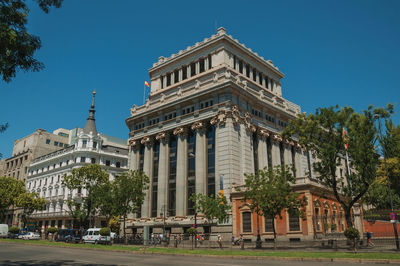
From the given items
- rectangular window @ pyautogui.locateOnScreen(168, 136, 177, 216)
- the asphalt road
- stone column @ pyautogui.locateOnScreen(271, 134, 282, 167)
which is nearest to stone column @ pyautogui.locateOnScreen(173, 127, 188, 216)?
rectangular window @ pyautogui.locateOnScreen(168, 136, 177, 216)

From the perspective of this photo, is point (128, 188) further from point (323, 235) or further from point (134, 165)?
point (323, 235)

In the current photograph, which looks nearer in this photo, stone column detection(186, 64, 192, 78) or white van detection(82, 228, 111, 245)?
white van detection(82, 228, 111, 245)

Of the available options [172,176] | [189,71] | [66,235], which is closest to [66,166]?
[66,235]

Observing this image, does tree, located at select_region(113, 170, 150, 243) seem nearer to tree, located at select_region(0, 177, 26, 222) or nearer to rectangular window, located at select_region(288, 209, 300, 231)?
rectangular window, located at select_region(288, 209, 300, 231)

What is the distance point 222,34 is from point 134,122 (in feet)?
79.4

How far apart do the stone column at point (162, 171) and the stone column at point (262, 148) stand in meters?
16.2

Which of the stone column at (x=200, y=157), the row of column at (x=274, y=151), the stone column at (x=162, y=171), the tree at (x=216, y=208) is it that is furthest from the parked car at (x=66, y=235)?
the row of column at (x=274, y=151)

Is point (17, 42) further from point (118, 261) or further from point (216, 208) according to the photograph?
point (216, 208)

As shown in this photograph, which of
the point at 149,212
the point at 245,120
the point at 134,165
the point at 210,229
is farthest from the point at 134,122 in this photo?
the point at 210,229

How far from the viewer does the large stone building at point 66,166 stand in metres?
75.6

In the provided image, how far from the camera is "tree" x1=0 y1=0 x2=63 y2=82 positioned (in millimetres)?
12219

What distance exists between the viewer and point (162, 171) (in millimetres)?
55125

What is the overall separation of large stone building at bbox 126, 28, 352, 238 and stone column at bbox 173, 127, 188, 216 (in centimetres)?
16

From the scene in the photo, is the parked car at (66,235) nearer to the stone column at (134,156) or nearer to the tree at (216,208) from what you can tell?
the stone column at (134,156)
